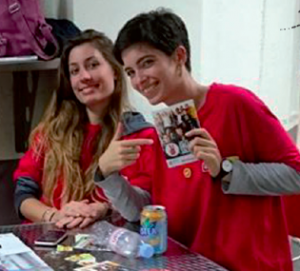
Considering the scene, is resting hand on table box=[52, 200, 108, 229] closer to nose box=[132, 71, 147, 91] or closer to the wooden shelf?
nose box=[132, 71, 147, 91]

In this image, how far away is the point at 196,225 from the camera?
169 cm

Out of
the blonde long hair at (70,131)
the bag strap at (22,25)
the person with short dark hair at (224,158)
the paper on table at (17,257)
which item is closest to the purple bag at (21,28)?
the bag strap at (22,25)

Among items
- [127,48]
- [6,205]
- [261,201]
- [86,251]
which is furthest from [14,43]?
[261,201]

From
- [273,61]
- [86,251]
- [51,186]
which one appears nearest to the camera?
[86,251]

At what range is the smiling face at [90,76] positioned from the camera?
88.9 inches

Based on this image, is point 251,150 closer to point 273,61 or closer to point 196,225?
point 196,225

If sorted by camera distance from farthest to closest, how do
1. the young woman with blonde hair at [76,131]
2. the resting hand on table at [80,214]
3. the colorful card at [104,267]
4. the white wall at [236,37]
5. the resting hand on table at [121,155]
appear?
the white wall at [236,37] < the young woman with blonde hair at [76,131] < the resting hand on table at [80,214] < the resting hand on table at [121,155] < the colorful card at [104,267]

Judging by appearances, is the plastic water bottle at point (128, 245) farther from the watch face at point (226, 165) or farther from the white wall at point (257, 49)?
the white wall at point (257, 49)

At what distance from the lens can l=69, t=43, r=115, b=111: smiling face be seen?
2258 millimetres

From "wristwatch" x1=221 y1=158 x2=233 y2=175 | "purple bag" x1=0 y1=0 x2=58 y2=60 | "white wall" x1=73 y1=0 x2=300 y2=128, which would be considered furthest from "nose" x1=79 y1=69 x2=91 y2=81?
"wristwatch" x1=221 y1=158 x2=233 y2=175

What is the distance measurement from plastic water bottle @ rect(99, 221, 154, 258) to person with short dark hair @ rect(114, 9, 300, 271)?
0.57 feet

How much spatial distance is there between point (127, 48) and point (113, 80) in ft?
2.39

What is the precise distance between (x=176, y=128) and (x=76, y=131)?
2.79ft

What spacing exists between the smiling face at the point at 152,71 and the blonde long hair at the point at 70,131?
686mm
